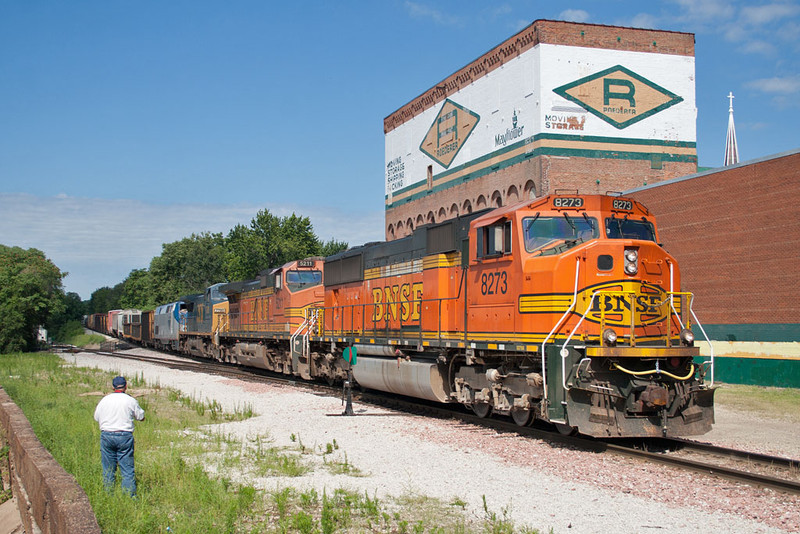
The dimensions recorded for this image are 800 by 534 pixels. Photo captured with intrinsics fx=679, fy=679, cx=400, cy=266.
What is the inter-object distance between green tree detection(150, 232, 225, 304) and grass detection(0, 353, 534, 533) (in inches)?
2742

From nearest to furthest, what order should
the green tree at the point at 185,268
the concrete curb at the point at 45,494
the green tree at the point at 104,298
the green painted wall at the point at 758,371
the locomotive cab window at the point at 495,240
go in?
1. the concrete curb at the point at 45,494
2. the locomotive cab window at the point at 495,240
3. the green painted wall at the point at 758,371
4. the green tree at the point at 185,268
5. the green tree at the point at 104,298

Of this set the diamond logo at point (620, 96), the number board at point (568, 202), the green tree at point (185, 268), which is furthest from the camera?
the green tree at point (185, 268)

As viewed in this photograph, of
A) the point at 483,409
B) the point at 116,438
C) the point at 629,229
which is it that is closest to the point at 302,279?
the point at 483,409

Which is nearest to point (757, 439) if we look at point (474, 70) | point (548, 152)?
point (548, 152)

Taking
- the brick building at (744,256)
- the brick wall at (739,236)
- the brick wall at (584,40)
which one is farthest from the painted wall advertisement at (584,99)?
the brick building at (744,256)

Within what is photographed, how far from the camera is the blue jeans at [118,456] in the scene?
24.7 ft

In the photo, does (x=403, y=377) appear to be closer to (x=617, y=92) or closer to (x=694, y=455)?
(x=694, y=455)

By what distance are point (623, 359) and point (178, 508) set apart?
6.46 metres

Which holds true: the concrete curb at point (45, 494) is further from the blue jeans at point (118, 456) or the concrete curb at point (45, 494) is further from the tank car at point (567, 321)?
the tank car at point (567, 321)

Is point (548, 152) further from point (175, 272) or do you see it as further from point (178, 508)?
point (175, 272)

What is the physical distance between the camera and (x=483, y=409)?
13.0 m

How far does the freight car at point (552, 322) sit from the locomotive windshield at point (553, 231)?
0.7 inches

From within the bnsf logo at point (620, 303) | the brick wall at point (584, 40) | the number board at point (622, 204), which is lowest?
the bnsf logo at point (620, 303)

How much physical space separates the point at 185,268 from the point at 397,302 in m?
71.3
